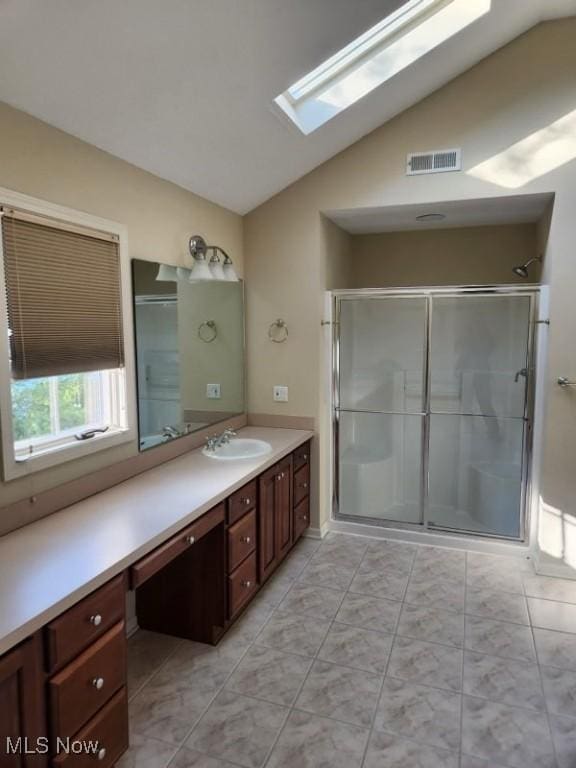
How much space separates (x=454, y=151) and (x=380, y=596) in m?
2.66

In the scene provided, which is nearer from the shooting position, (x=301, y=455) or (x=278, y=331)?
(x=301, y=455)

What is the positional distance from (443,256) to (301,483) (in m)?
2.14

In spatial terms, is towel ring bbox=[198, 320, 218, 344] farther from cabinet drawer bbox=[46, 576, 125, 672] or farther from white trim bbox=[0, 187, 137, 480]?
cabinet drawer bbox=[46, 576, 125, 672]

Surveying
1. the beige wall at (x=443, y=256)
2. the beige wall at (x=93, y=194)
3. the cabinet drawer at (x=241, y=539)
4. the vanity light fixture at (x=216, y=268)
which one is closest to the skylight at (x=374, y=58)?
the beige wall at (x=93, y=194)

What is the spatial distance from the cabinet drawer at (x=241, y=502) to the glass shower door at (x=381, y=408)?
1.33m

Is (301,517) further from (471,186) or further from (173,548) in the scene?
(471,186)

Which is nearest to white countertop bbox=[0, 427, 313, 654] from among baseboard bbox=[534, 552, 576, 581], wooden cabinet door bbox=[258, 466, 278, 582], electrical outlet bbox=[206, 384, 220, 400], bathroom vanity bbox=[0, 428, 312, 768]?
bathroom vanity bbox=[0, 428, 312, 768]

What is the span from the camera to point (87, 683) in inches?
59.2

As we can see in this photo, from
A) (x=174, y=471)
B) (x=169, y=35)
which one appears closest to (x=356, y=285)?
(x=174, y=471)

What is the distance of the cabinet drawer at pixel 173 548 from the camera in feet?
5.62

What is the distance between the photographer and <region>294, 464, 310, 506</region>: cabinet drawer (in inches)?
130

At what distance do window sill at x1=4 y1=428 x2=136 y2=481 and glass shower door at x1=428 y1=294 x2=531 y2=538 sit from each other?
7.30ft

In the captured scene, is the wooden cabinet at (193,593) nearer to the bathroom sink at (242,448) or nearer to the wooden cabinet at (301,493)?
the bathroom sink at (242,448)

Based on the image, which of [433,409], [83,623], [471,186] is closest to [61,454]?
[83,623]
